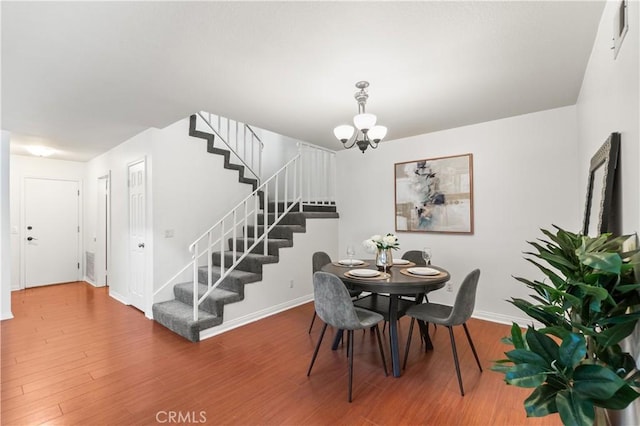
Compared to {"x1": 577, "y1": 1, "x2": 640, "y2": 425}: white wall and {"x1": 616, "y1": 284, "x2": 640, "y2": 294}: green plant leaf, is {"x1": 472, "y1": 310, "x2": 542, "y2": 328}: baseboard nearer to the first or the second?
{"x1": 577, "y1": 1, "x2": 640, "y2": 425}: white wall

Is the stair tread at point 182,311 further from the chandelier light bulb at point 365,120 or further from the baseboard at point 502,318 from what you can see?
the baseboard at point 502,318

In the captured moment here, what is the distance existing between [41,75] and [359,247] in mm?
4242

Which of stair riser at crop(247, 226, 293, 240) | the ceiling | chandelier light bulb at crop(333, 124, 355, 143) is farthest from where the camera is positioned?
stair riser at crop(247, 226, 293, 240)

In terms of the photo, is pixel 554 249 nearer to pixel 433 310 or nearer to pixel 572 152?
pixel 433 310

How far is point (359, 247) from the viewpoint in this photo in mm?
4902

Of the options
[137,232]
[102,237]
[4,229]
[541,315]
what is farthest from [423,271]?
[102,237]

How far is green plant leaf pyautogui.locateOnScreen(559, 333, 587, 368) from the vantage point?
93cm

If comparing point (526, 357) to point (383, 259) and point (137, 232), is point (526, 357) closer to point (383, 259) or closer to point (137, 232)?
point (383, 259)

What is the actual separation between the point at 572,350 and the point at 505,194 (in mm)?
3090

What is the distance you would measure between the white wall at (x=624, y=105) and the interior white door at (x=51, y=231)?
313 inches

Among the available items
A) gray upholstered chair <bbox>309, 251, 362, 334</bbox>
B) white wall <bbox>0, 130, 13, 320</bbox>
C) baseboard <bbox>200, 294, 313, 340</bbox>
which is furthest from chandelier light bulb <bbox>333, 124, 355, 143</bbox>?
white wall <bbox>0, 130, 13, 320</bbox>

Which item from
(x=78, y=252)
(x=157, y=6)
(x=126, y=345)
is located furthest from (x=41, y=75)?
(x=78, y=252)

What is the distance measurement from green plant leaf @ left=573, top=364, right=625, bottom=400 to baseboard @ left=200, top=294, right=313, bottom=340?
125 inches

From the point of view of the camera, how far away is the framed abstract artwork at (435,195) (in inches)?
151
